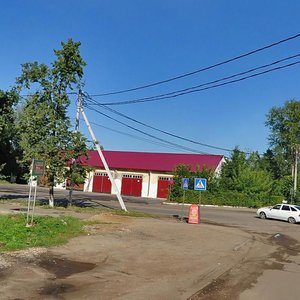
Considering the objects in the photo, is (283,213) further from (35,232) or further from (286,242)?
(35,232)

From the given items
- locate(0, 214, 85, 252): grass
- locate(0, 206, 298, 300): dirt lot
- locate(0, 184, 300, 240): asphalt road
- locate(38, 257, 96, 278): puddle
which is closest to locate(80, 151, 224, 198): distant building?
locate(0, 184, 300, 240): asphalt road

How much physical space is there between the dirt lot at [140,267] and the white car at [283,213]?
15800mm

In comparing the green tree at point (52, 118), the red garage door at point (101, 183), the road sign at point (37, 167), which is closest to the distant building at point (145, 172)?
the red garage door at point (101, 183)

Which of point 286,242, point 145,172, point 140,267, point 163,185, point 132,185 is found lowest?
point 140,267

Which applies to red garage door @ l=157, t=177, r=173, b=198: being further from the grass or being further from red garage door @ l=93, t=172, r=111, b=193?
the grass

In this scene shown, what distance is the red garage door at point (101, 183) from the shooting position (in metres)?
62.5

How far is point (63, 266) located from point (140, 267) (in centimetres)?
180

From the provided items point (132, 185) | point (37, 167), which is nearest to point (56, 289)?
point (37, 167)

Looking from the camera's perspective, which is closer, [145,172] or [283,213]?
[283,213]

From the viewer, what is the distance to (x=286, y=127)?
80500 mm

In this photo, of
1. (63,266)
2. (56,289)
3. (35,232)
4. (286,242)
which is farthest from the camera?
(286,242)

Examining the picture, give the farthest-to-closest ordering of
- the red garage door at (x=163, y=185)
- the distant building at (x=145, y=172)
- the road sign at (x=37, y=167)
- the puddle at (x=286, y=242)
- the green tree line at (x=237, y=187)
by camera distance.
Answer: the distant building at (x=145, y=172), the red garage door at (x=163, y=185), the green tree line at (x=237, y=187), the puddle at (x=286, y=242), the road sign at (x=37, y=167)

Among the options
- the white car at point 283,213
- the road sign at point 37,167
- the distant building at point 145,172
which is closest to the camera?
the road sign at point 37,167

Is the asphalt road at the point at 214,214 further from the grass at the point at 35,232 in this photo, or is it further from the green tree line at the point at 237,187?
the grass at the point at 35,232
